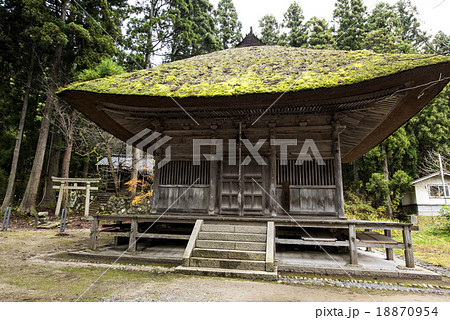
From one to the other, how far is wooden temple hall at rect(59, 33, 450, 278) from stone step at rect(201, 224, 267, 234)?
1.0 inches

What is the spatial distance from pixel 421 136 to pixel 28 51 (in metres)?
31.3

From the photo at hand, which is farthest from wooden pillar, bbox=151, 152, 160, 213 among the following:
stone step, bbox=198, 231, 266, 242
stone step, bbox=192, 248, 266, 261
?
stone step, bbox=192, 248, 266, 261

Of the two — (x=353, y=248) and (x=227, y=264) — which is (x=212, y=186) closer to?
(x=227, y=264)

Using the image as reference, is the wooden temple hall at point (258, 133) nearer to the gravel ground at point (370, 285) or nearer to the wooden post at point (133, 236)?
the wooden post at point (133, 236)

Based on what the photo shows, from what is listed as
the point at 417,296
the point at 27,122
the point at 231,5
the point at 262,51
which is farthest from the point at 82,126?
the point at 231,5

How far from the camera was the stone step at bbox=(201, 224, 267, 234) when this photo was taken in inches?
246

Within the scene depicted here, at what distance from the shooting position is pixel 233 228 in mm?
6359

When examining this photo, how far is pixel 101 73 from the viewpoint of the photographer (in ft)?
46.3

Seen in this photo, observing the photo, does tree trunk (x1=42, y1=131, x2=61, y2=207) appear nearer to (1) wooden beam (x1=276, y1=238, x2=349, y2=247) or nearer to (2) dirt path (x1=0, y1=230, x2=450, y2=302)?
(2) dirt path (x1=0, y1=230, x2=450, y2=302)

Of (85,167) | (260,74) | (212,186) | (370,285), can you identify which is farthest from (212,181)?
(85,167)

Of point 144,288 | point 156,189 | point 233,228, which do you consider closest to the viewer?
point 144,288

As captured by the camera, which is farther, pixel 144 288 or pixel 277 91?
pixel 277 91

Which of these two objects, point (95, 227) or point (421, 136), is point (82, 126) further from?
point (421, 136)

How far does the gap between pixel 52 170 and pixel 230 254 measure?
1954cm
